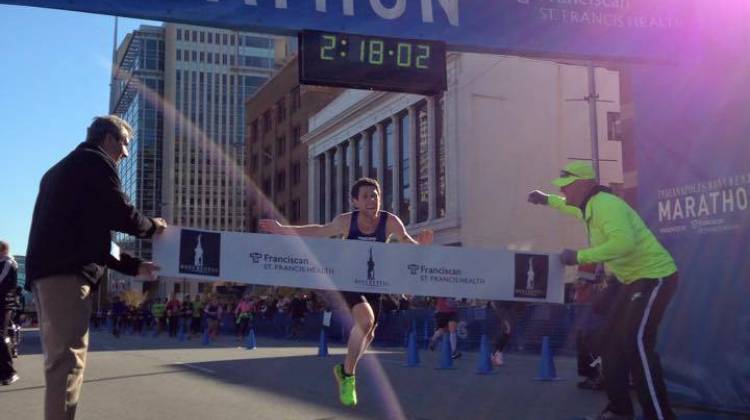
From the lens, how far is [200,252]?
246 inches

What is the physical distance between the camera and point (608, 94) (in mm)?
38250

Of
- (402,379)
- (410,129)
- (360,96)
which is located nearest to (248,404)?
(402,379)

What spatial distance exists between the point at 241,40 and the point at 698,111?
127 metres

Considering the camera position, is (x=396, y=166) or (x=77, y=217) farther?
(x=396, y=166)

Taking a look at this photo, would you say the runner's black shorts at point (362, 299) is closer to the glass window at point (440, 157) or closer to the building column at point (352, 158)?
the glass window at point (440, 157)

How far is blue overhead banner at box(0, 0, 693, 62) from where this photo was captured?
833 centimetres

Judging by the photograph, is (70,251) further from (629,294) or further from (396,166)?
(396,166)

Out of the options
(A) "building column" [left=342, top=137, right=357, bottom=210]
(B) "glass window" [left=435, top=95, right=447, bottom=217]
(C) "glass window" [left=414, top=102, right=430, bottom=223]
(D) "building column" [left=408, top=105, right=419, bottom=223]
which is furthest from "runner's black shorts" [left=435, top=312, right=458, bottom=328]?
(A) "building column" [left=342, top=137, right=357, bottom=210]

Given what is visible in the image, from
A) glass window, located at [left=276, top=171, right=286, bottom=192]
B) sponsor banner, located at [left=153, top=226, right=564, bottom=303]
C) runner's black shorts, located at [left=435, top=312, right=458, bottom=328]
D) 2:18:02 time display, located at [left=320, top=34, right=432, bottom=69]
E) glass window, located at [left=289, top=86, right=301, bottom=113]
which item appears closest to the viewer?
sponsor banner, located at [left=153, top=226, right=564, bottom=303]

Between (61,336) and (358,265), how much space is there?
3.01 m

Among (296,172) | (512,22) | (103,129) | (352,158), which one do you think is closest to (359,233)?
(103,129)

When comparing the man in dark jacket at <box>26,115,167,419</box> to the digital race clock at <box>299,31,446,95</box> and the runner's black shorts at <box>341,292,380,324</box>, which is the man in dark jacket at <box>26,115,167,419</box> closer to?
the runner's black shorts at <box>341,292,380,324</box>

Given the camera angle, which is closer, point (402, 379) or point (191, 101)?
point (402, 379)

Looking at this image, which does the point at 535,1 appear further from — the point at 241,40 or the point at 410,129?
the point at 241,40
